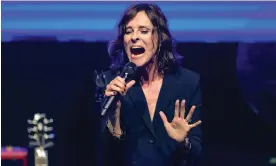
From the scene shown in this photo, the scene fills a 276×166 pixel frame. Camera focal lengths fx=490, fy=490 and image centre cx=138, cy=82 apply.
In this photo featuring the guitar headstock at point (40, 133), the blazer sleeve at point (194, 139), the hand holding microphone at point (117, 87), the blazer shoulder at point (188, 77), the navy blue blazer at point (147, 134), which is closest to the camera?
the hand holding microphone at point (117, 87)

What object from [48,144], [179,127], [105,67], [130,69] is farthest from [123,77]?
[48,144]

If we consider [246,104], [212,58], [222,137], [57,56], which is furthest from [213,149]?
[57,56]

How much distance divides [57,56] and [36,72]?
6.7 inches

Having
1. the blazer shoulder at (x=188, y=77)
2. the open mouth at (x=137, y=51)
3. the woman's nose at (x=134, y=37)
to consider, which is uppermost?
the woman's nose at (x=134, y=37)

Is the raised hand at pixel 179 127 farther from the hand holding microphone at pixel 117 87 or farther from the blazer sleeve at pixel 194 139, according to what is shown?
the hand holding microphone at pixel 117 87

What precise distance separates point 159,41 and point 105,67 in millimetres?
486

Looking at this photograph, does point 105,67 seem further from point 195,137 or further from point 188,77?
point 195,137

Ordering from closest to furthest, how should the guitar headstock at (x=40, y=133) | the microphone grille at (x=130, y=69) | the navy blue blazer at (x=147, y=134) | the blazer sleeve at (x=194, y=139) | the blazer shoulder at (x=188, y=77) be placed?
the microphone grille at (x=130, y=69) < the blazer sleeve at (x=194, y=139) < the navy blue blazer at (x=147, y=134) < the blazer shoulder at (x=188, y=77) < the guitar headstock at (x=40, y=133)

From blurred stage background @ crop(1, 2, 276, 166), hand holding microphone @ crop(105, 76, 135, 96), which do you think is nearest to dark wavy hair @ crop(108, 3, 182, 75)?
blurred stage background @ crop(1, 2, 276, 166)

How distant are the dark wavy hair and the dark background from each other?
0.98 ft

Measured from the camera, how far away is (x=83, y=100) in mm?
2984

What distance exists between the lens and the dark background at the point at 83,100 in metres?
2.92

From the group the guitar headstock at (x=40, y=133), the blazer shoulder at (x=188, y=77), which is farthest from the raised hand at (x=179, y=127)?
the guitar headstock at (x=40, y=133)

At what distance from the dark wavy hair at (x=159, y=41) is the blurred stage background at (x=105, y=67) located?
11.1 inches
